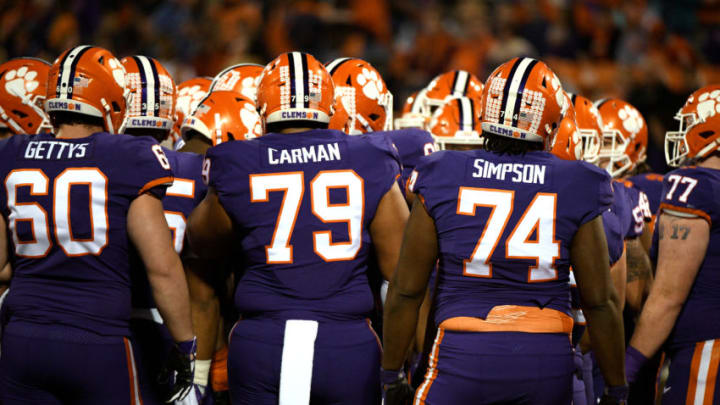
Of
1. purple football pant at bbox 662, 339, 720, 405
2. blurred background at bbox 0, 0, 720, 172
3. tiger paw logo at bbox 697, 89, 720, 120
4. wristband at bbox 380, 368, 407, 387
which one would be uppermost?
blurred background at bbox 0, 0, 720, 172

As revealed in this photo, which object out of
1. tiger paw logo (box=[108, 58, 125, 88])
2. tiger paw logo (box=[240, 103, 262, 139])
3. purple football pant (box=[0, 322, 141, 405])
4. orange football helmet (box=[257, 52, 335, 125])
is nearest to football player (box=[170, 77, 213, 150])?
tiger paw logo (box=[240, 103, 262, 139])

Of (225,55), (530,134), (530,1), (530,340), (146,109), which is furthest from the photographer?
(530,1)

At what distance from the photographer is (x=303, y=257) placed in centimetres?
312

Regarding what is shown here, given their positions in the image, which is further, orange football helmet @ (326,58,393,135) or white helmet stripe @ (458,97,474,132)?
white helmet stripe @ (458,97,474,132)

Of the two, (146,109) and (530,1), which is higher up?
(530,1)

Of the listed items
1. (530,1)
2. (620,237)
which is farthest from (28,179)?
(530,1)

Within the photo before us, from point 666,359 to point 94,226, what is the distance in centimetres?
268

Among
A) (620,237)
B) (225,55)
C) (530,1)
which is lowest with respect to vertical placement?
(620,237)

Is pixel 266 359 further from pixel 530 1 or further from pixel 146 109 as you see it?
pixel 530 1

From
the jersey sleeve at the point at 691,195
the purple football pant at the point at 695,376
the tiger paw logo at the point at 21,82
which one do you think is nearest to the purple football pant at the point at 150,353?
the tiger paw logo at the point at 21,82

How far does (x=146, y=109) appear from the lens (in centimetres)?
413

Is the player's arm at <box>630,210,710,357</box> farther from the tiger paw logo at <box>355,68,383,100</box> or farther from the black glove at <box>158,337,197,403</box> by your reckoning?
the black glove at <box>158,337,197,403</box>

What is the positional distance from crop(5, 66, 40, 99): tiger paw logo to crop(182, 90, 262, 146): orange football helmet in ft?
3.13

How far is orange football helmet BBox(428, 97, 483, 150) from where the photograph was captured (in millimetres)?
4598
